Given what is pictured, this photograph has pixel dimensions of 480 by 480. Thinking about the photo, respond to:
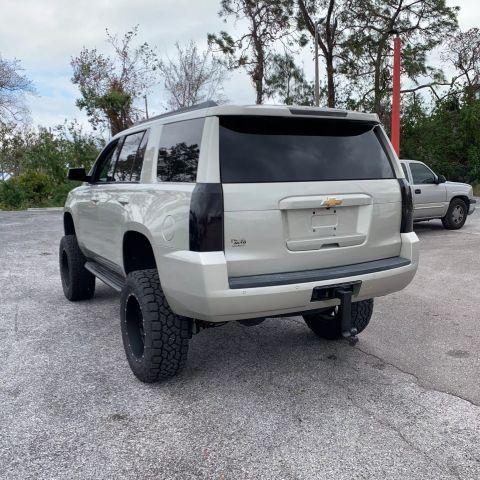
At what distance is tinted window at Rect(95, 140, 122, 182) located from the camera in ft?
15.9

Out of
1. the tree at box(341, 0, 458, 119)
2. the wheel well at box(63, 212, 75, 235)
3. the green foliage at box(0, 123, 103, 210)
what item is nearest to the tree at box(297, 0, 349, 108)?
the tree at box(341, 0, 458, 119)

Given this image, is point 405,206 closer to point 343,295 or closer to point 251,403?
point 343,295

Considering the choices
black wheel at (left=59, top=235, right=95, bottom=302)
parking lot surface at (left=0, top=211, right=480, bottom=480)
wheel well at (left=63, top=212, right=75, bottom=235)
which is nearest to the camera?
parking lot surface at (left=0, top=211, right=480, bottom=480)

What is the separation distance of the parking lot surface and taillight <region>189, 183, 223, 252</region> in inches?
42.6

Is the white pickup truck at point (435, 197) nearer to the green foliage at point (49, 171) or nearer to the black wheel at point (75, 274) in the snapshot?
the black wheel at point (75, 274)

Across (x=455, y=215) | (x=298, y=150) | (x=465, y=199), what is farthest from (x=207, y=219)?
(x=465, y=199)

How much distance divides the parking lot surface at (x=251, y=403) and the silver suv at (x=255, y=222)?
1.21 feet

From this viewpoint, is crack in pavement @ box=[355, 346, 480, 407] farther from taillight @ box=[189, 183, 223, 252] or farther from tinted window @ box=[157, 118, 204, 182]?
tinted window @ box=[157, 118, 204, 182]

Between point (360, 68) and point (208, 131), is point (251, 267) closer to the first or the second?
point (208, 131)

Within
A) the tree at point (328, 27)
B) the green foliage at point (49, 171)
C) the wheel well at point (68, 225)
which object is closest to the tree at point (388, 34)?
the tree at point (328, 27)

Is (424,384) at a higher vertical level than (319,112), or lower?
lower

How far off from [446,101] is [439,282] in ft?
66.7

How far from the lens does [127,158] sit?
14.4 feet

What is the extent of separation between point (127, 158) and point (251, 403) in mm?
2368
